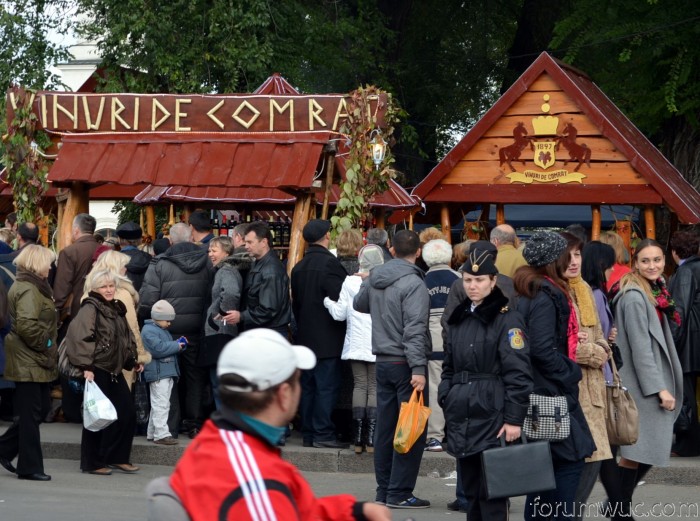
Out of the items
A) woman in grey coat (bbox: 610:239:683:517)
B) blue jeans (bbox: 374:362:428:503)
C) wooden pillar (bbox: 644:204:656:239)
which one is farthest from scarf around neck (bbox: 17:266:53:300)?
wooden pillar (bbox: 644:204:656:239)

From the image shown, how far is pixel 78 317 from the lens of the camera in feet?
30.8

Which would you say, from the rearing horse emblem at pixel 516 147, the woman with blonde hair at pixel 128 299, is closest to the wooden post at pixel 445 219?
the rearing horse emblem at pixel 516 147

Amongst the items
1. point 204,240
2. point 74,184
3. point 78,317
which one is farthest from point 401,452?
point 74,184

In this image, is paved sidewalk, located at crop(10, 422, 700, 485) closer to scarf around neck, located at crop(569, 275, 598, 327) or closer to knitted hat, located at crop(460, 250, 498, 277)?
scarf around neck, located at crop(569, 275, 598, 327)

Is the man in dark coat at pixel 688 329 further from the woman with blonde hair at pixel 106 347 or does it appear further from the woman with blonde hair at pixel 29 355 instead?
the woman with blonde hair at pixel 29 355

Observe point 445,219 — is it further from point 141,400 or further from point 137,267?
point 141,400

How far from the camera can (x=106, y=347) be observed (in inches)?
368

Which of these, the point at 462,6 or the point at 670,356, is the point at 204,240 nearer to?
the point at 670,356

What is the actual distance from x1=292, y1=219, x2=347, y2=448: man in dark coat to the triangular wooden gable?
15.2 feet

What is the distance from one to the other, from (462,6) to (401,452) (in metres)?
21.9

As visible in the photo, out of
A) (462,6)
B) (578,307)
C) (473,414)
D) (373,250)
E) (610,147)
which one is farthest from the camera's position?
(462,6)

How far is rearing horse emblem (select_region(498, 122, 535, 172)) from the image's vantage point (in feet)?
47.2

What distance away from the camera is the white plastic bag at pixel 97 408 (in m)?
9.27

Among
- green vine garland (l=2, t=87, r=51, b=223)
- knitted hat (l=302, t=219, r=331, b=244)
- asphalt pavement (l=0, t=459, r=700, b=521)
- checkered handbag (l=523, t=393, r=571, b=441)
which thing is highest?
green vine garland (l=2, t=87, r=51, b=223)
